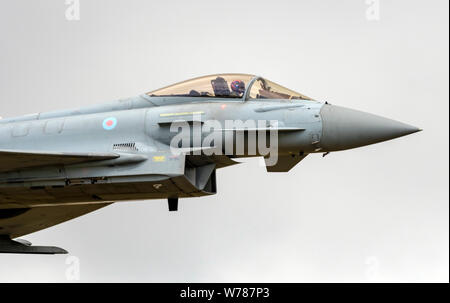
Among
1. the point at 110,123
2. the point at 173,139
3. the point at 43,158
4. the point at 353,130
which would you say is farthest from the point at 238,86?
the point at 43,158

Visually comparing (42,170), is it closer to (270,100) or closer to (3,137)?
(3,137)

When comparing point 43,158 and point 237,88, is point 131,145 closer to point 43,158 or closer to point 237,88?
point 43,158

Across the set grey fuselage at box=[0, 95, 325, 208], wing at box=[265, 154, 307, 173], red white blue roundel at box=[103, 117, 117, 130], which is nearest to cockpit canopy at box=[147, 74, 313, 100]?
grey fuselage at box=[0, 95, 325, 208]

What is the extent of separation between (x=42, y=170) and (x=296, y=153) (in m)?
5.22

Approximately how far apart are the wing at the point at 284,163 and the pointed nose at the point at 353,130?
928 mm

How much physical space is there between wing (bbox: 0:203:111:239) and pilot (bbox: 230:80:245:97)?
18.2ft

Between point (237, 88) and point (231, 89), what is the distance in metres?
0.12

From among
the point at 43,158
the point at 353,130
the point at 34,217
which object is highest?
the point at 353,130

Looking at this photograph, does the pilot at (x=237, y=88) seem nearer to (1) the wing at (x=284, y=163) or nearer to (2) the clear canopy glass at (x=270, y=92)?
(2) the clear canopy glass at (x=270, y=92)

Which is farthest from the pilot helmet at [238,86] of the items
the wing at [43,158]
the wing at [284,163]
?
the wing at [43,158]

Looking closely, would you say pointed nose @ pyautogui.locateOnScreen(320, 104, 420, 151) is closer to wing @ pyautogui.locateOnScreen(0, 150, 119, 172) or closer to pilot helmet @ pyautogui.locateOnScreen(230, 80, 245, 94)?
pilot helmet @ pyautogui.locateOnScreen(230, 80, 245, 94)

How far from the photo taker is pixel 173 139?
17391mm

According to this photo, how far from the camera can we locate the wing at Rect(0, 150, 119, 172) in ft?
56.8

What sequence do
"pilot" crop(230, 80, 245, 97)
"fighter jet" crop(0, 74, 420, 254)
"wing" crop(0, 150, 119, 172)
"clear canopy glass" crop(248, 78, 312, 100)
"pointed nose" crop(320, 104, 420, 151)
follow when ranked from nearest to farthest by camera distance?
"pointed nose" crop(320, 104, 420, 151)
"fighter jet" crop(0, 74, 420, 254)
"wing" crop(0, 150, 119, 172)
"clear canopy glass" crop(248, 78, 312, 100)
"pilot" crop(230, 80, 245, 97)
